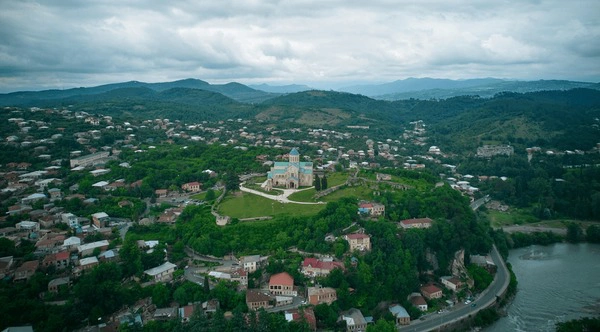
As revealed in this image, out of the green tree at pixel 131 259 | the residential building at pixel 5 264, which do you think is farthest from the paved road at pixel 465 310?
the residential building at pixel 5 264

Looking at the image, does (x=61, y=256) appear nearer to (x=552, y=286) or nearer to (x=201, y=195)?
(x=201, y=195)

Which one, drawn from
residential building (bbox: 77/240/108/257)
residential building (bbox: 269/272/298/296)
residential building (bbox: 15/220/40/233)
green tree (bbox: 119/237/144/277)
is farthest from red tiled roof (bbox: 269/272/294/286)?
residential building (bbox: 15/220/40/233)

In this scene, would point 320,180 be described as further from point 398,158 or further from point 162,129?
point 162,129

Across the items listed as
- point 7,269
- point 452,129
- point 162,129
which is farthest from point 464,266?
point 452,129

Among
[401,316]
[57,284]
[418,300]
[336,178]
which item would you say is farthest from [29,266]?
[336,178]

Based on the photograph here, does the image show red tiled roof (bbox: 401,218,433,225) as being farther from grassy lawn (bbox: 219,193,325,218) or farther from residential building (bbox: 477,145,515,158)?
residential building (bbox: 477,145,515,158)
